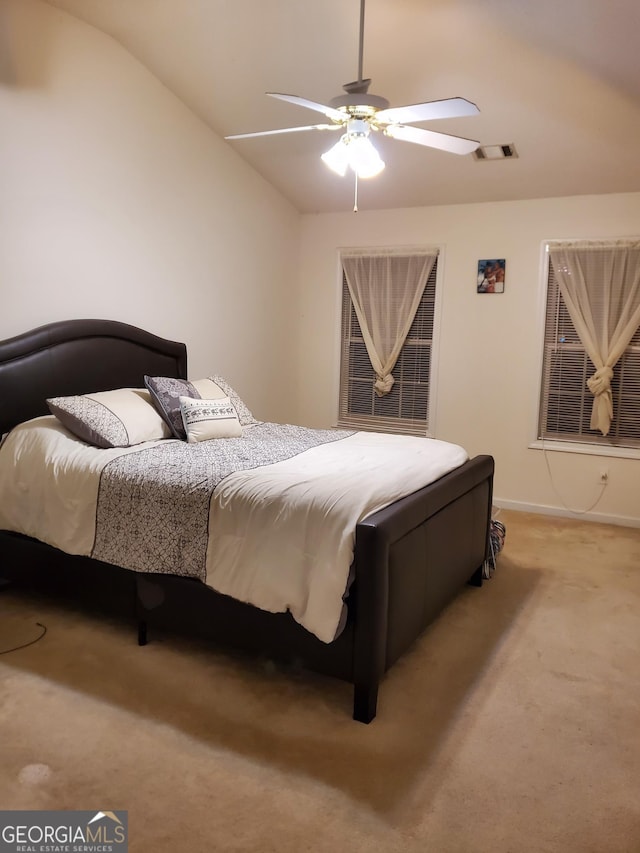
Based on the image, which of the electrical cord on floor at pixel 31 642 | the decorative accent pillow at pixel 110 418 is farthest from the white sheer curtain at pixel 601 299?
the electrical cord on floor at pixel 31 642

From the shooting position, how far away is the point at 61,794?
1.90 meters

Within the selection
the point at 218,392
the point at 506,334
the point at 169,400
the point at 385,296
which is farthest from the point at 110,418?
the point at 506,334

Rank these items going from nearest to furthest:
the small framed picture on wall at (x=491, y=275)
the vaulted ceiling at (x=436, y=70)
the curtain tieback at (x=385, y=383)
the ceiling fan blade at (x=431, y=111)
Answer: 1. the ceiling fan blade at (x=431, y=111)
2. the vaulted ceiling at (x=436, y=70)
3. the small framed picture on wall at (x=491, y=275)
4. the curtain tieback at (x=385, y=383)

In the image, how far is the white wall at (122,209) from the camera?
11.0ft

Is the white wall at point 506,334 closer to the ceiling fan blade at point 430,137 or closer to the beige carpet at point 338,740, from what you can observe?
the beige carpet at point 338,740

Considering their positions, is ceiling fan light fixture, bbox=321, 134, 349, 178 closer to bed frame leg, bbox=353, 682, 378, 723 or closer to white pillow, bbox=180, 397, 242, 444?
white pillow, bbox=180, 397, 242, 444

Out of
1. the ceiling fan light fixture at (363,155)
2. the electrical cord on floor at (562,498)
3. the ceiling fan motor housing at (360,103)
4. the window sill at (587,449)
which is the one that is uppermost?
the ceiling fan motor housing at (360,103)

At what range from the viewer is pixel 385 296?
5289mm

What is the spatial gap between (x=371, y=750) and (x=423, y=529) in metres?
0.83

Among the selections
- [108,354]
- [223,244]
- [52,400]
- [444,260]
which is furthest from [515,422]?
[52,400]

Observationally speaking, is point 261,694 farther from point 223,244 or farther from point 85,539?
point 223,244

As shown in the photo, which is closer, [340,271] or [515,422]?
[515,422]

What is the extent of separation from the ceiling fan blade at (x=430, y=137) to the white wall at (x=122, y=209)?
71.1 inches

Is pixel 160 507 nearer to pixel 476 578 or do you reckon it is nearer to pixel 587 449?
pixel 476 578
